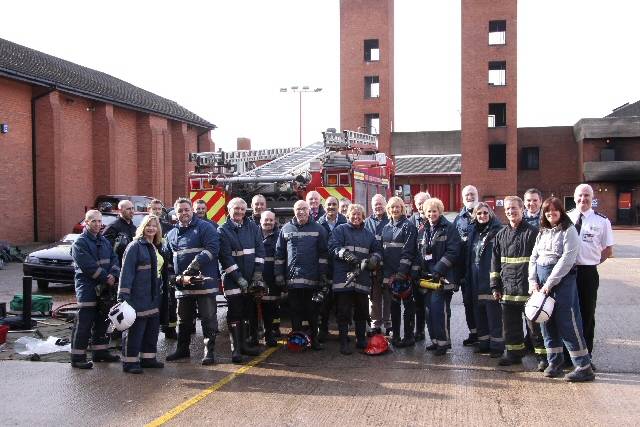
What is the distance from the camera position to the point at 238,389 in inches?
266

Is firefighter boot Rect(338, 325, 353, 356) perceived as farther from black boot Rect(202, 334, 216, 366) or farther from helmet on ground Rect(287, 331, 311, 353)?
black boot Rect(202, 334, 216, 366)

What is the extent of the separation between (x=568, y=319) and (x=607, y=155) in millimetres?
44486

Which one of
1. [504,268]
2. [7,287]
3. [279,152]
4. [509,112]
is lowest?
[7,287]

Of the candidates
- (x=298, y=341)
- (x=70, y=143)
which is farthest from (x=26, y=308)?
(x=70, y=143)

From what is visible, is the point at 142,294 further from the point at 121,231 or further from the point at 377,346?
the point at 377,346

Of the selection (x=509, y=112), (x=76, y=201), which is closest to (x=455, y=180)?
(x=509, y=112)

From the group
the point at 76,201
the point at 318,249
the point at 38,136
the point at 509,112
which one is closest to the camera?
the point at 318,249

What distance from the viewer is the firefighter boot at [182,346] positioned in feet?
26.4

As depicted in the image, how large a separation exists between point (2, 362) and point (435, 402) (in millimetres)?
4922

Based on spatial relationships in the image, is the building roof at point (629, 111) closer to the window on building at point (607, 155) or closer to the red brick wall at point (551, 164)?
the window on building at point (607, 155)

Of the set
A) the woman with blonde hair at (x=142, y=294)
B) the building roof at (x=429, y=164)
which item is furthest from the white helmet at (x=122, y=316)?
the building roof at (x=429, y=164)

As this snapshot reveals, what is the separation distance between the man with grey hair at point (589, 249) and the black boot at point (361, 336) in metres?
2.52

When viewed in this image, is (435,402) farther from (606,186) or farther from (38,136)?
(606,186)

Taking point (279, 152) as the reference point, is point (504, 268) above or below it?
below
